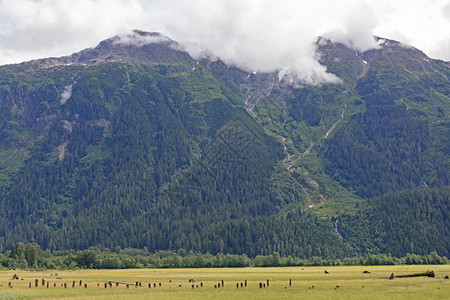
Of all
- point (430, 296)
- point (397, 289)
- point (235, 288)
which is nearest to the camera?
point (430, 296)

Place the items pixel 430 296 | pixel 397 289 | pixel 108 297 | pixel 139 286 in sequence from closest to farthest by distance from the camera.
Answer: pixel 430 296, pixel 108 297, pixel 397 289, pixel 139 286

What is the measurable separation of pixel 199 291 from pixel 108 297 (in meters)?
17.3

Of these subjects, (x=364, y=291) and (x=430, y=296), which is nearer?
(x=430, y=296)

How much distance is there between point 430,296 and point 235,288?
35801 mm

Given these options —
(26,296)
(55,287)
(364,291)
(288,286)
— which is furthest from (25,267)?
(364,291)

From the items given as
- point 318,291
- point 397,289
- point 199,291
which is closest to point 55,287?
point 199,291

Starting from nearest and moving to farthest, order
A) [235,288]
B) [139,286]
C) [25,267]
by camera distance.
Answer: [235,288] → [139,286] → [25,267]

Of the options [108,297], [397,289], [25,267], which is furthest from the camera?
[25,267]

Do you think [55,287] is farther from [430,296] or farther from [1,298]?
[430,296]

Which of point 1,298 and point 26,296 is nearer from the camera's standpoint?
point 1,298

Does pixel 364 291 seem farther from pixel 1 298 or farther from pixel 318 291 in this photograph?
pixel 1 298

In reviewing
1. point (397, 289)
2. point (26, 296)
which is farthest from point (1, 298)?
point (397, 289)

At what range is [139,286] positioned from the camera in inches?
3885

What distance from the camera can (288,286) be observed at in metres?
94.8
